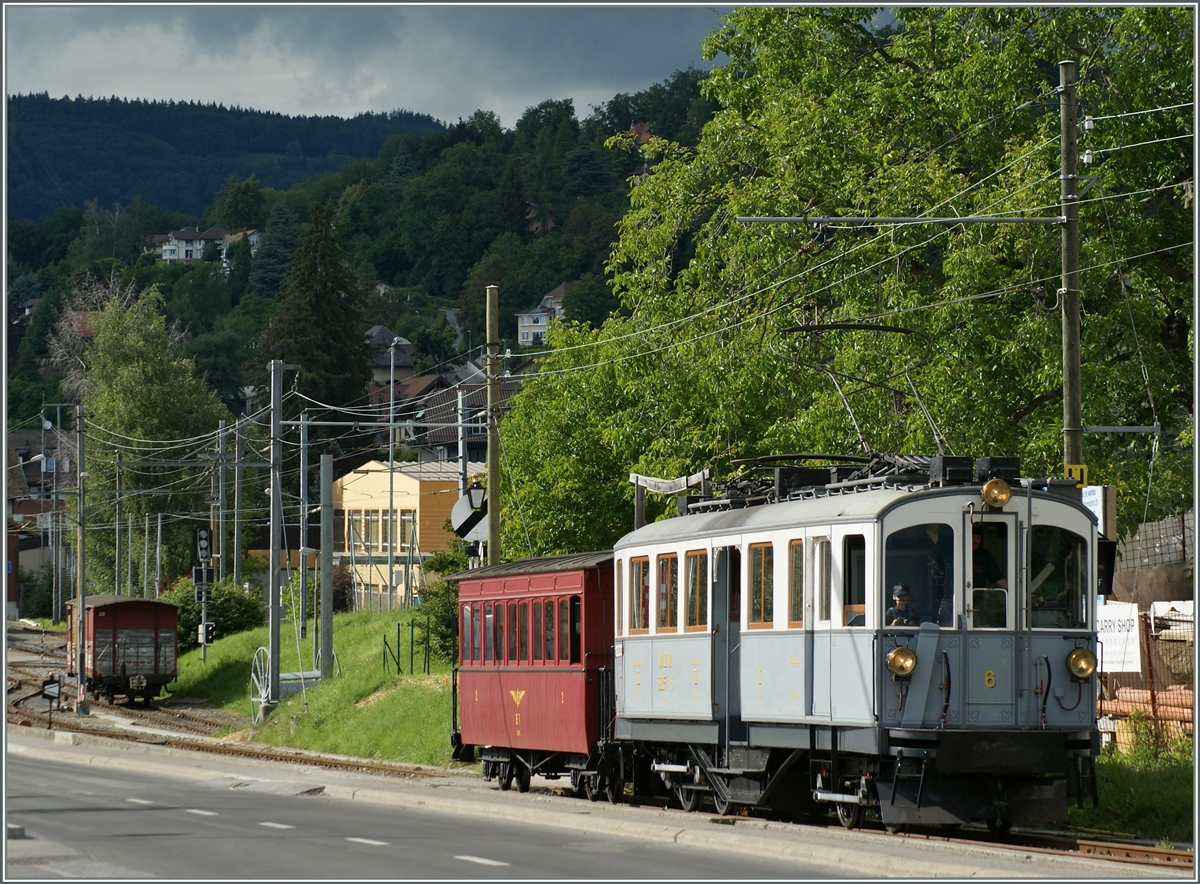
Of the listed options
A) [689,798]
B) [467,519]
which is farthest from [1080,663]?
[467,519]

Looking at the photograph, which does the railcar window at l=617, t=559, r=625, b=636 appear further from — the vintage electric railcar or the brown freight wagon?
the brown freight wagon

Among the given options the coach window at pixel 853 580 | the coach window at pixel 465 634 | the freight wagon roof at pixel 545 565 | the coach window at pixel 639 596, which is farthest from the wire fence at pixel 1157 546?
the coach window at pixel 853 580

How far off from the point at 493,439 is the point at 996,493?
1663cm

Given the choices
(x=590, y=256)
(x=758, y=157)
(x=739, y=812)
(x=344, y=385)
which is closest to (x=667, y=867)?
(x=739, y=812)

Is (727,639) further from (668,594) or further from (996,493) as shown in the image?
(996,493)

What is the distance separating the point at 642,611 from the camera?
68.1 ft

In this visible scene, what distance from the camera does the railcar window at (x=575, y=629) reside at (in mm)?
22422

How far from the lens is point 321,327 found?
118 metres

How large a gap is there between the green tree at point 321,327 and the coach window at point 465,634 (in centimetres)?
9061

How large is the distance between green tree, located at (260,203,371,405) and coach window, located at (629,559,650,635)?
96.6 metres

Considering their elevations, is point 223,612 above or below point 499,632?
below

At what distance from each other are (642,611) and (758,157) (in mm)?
15321

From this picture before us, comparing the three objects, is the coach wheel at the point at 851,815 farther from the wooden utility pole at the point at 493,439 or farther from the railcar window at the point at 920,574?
the wooden utility pole at the point at 493,439

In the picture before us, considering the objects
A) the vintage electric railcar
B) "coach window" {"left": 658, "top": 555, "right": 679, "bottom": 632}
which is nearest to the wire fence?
"coach window" {"left": 658, "top": 555, "right": 679, "bottom": 632}
